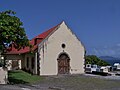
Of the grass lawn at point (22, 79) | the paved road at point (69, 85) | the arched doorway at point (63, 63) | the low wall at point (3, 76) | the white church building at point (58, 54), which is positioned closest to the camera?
the paved road at point (69, 85)

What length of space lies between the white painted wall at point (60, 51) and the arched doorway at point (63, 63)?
1.47 feet

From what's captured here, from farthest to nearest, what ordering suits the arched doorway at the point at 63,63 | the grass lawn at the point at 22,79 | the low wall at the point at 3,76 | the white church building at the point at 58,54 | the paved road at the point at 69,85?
1. the arched doorway at the point at 63,63
2. the white church building at the point at 58,54
3. the grass lawn at the point at 22,79
4. the low wall at the point at 3,76
5. the paved road at the point at 69,85

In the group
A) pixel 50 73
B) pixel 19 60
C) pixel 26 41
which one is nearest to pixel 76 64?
pixel 50 73

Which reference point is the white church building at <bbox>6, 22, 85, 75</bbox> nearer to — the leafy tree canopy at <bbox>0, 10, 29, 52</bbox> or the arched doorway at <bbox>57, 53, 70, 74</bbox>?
the arched doorway at <bbox>57, 53, 70, 74</bbox>

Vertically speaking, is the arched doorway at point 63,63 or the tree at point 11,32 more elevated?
the tree at point 11,32

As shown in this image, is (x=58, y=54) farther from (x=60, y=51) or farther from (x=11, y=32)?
(x=11, y=32)

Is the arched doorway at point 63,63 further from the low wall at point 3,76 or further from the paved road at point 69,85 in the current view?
the low wall at point 3,76

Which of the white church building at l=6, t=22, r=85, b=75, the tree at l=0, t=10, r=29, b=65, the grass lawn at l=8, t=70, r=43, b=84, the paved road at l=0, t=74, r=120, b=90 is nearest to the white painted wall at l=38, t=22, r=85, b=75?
the white church building at l=6, t=22, r=85, b=75

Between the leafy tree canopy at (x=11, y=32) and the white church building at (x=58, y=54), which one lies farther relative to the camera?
the white church building at (x=58, y=54)

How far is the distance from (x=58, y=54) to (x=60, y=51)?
45cm

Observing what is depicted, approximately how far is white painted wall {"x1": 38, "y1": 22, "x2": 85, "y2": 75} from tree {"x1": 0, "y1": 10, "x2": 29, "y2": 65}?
1117 cm

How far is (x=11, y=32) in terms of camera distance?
26.7 meters

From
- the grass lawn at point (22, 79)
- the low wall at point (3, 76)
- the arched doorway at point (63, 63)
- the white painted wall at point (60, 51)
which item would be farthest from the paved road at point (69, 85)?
the arched doorway at point (63, 63)

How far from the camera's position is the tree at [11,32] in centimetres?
2672
